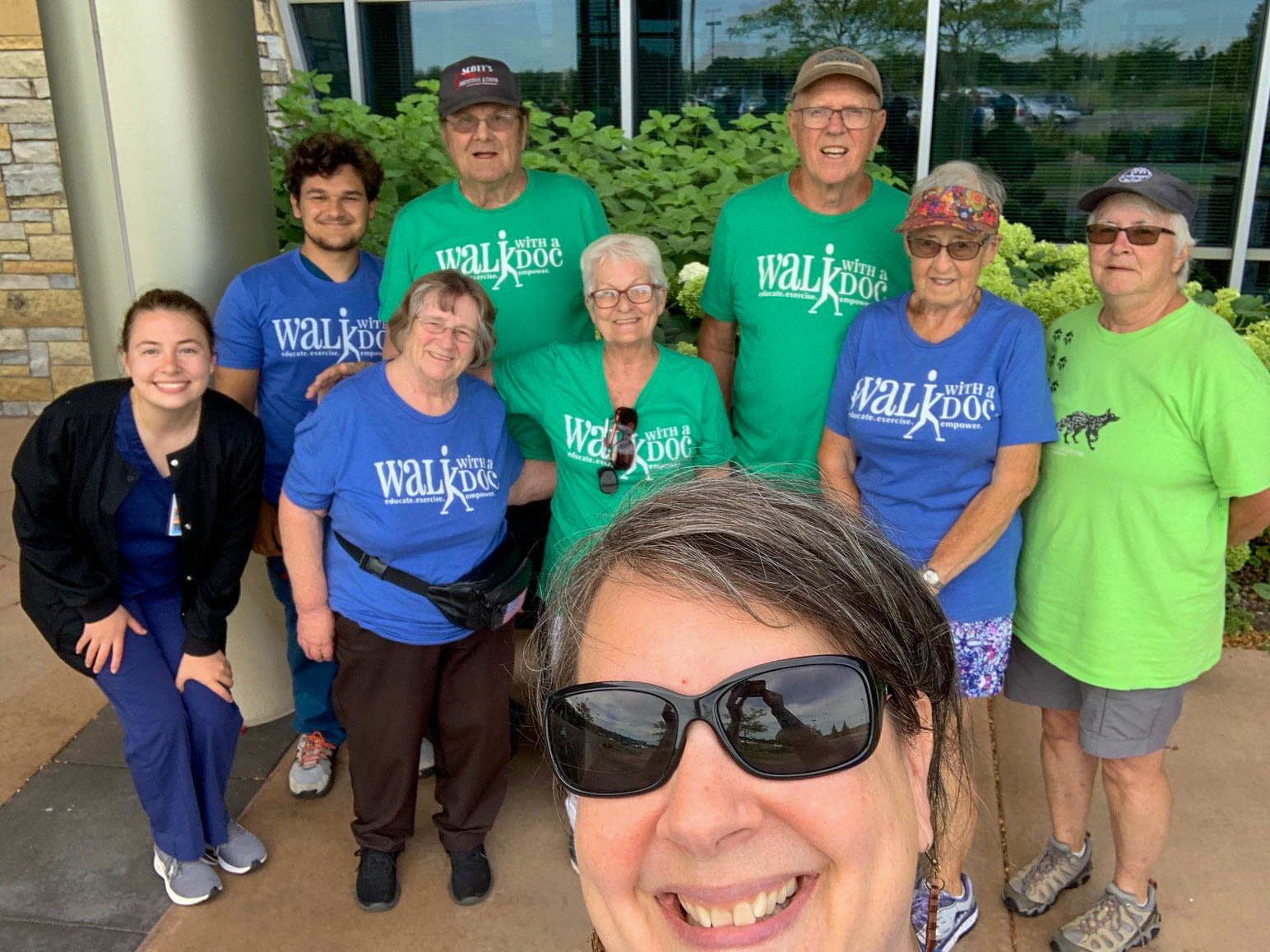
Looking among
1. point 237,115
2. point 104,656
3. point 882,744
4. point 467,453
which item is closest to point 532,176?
point 467,453

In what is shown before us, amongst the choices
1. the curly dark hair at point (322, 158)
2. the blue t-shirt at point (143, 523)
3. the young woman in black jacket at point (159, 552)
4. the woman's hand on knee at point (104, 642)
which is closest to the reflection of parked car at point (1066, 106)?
the curly dark hair at point (322, 158)

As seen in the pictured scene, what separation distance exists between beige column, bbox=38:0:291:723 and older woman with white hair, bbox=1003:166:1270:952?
282cm

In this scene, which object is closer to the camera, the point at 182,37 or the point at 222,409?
the point at 222,409

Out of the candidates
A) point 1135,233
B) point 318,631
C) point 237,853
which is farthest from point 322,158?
point 1135,233

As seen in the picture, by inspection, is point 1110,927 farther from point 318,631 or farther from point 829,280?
point 318,631

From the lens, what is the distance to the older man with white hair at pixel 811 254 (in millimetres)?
2869

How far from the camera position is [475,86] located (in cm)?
308

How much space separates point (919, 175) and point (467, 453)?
516 centimetres

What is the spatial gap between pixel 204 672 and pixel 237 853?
0.60m

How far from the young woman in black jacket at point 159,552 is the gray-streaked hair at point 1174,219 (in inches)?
95.0

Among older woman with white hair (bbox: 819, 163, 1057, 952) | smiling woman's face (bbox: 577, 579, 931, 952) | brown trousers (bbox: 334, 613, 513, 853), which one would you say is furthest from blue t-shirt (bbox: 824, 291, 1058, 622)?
smiling woman's face (bbox: 577, 579, 931, 952)

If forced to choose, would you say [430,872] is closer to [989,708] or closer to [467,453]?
[467,453]

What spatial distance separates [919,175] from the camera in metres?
6.96

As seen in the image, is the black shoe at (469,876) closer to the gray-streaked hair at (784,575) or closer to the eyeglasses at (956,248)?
the gray-streaked hair at (784,575)
